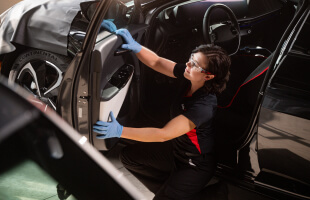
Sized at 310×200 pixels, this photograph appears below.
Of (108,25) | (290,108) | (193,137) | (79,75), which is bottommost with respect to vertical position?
(193,137)

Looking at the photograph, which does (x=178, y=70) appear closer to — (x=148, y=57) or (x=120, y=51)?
(x=148, y=57)

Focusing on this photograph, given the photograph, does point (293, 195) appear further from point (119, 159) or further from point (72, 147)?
point (72, 147)

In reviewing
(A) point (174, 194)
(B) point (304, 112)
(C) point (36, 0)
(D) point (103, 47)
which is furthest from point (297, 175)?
Result: (C) point (36, 0)

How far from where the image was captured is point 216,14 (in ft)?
9.62

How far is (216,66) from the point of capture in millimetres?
1796

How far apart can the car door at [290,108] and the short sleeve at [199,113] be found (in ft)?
1.01

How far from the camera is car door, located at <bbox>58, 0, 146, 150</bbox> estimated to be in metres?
1.54

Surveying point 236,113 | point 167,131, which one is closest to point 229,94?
point 236,113

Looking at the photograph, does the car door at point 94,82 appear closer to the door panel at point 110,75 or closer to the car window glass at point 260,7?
the door panel at point 110,75

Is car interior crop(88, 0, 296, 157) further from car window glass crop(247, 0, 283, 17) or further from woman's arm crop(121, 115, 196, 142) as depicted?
woman's arm crop(121, 115, 196, 142)

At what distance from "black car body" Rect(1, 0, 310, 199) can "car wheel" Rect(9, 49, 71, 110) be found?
0.11 meters

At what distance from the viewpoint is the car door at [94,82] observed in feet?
5.06

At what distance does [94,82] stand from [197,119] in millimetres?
622

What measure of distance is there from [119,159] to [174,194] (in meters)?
0.65
